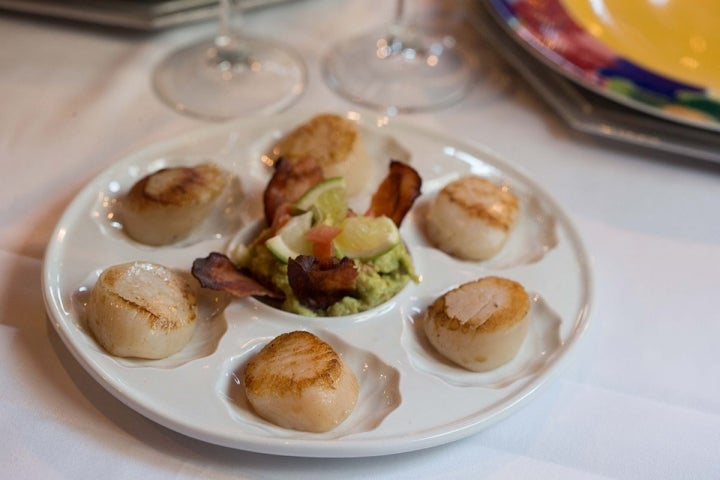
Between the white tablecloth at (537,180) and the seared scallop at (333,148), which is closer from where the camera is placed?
the white tablecloth at (537,180)

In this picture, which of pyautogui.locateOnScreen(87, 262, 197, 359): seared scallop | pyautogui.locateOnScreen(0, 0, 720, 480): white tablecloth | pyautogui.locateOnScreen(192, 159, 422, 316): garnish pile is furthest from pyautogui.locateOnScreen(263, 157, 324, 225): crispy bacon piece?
pyautogui.locateOnScreen(0, 0, 720, 480): white tablecloth

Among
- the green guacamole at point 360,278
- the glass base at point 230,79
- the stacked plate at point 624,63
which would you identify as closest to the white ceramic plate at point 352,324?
the green guacamole at point 360,278

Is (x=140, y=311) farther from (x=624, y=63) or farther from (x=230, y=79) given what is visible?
(x=624, y=63)

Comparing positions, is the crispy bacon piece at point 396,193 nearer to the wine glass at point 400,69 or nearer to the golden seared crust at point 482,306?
the golden seared crust at point 482,306

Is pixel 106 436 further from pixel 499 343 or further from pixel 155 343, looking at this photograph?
pixel 499 343

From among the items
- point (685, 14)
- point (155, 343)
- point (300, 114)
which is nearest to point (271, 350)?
point (155, 343)

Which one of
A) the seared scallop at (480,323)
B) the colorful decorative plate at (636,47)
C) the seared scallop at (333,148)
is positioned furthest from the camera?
the colorful decorative plate at (636,47)

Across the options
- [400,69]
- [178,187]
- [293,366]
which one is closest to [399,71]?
[400,69]
